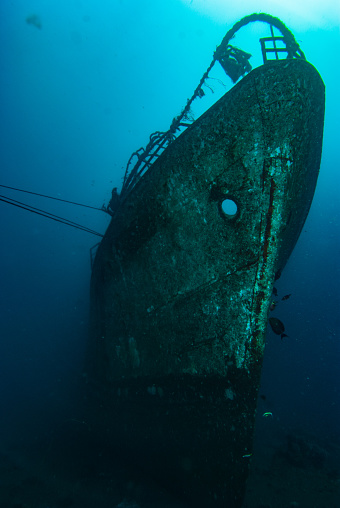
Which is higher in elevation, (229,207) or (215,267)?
(229,207)

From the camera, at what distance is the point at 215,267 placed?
2.51 m

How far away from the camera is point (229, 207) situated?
2.51 meters

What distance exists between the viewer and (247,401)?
2207 millimetres

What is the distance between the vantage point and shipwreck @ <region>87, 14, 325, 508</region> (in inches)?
87.2

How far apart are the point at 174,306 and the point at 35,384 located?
24.1ft

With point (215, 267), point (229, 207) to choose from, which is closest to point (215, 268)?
point (215, 267)

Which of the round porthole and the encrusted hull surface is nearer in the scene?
the encrusted hull surface

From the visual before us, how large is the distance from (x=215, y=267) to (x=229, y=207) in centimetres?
55

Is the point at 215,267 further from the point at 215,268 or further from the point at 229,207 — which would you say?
the point at 229,207

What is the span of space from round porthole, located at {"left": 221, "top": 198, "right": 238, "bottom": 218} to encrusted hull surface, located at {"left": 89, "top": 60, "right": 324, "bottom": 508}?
0.16ft

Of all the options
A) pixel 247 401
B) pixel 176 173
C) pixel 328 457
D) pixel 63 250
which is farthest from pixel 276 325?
pixel 63 250

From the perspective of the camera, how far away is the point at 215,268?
2.51m

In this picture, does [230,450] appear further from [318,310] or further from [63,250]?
[63,250]

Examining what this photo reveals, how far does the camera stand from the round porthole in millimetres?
2447
